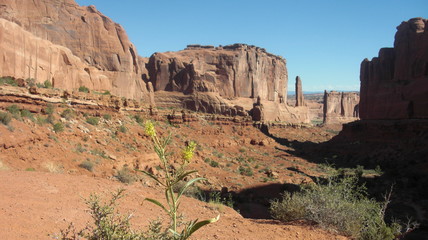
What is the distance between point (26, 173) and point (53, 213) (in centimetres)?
327

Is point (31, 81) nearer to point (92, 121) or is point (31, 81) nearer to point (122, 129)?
point (92, 121)

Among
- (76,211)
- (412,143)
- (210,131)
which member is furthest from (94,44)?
(412,143)

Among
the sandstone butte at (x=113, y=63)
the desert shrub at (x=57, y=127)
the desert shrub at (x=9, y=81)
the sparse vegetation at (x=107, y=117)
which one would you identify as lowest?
the desert shrub at (x=57, y=127)

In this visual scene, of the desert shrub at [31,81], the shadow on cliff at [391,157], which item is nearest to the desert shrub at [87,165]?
the shadow on cliff at [391,157]

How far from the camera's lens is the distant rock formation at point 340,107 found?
8794 centimetres

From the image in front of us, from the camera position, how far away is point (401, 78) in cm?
4038

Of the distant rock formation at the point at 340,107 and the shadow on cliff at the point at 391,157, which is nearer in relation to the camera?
the shadow on cliff at the point at 391,157

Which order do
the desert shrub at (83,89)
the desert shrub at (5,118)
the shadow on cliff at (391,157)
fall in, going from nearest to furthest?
the desert shrub at (5,118) < the shadow on cliff at (391,157) < the desert shrub at (83,89)

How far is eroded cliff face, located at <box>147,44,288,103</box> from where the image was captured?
1993 inches

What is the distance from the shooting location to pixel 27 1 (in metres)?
27.7

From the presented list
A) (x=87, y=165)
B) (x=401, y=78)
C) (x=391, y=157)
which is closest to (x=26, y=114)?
(x=87, y=165)

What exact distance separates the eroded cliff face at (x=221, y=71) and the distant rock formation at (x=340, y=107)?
20924 mm

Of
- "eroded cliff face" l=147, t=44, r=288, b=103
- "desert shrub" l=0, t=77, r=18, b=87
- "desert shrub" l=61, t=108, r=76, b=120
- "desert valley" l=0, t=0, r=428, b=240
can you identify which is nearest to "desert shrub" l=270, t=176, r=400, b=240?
"desert valley" l=0, t=0, r=428, b=240

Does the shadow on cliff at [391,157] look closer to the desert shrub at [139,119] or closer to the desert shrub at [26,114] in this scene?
the desert shrub at [26,114]
